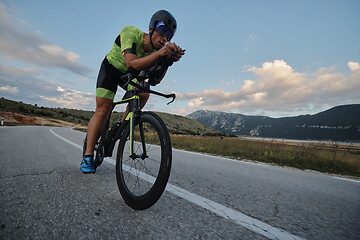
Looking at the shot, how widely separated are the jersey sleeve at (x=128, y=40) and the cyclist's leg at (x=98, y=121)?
0.81 m

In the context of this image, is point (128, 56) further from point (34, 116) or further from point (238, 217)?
point (34, 116)

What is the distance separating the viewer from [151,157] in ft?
7.20

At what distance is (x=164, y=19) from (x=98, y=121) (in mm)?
1456

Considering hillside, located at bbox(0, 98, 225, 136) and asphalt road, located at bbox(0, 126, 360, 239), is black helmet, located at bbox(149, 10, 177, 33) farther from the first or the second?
hillside, located at bbox(0, 98, 225, 136)

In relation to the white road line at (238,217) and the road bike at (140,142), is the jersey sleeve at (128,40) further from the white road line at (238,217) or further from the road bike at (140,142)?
the white road line at (238,217)

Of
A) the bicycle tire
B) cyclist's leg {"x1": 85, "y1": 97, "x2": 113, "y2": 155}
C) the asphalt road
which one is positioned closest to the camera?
the asphalt road

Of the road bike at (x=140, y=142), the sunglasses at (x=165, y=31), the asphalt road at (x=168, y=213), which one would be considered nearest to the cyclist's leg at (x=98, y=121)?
the road bike at (x=140, y=142)

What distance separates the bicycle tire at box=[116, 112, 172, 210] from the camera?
139cm

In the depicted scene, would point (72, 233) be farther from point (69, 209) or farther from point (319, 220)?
point (319, 220)

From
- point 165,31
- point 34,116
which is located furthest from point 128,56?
point 34,116

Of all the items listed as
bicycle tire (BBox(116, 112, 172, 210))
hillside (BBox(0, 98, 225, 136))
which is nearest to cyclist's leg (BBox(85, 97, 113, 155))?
bicycle tire (BBox(116, 112, 172, 210))

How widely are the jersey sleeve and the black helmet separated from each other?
225 mm

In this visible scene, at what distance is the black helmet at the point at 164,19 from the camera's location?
6.50 feet

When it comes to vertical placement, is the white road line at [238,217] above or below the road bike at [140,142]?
below
